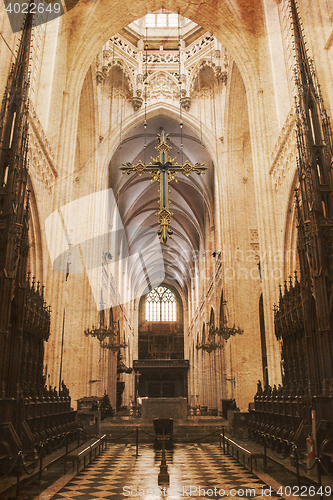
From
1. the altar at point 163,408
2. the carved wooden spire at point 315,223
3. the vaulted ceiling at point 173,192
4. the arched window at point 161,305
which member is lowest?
the altar at point 163,408

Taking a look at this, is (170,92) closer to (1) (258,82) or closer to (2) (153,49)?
(2) (153,49)

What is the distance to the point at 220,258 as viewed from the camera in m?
18.1

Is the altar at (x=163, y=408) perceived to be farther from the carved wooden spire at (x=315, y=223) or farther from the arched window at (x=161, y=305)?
the arched window at (x=161, y=305)

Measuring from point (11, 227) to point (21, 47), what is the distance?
290 centimetres

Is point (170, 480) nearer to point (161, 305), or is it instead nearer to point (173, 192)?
point (173, 192)

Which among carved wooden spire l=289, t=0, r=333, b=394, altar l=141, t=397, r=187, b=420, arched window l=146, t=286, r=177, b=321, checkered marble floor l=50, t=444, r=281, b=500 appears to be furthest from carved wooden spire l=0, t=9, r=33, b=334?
arched window l=146, t=286, r=177, b=321

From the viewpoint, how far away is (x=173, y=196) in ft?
85.2

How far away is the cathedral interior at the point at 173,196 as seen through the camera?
21.0 feet

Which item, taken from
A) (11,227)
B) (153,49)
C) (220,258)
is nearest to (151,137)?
(153,49)

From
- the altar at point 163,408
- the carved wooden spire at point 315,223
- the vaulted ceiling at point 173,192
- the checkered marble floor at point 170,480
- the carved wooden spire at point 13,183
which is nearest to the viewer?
the checkered marble floor at point 170,480

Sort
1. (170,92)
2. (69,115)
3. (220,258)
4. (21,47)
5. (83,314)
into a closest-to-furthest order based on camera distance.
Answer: (21,47)
(69,115)
(83,314)
(220,258)
(170,92)

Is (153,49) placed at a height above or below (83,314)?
above

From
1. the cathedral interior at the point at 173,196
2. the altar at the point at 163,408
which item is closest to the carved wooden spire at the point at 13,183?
the cathedral interior at the point at 173,196

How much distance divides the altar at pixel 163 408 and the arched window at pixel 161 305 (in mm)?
26979
